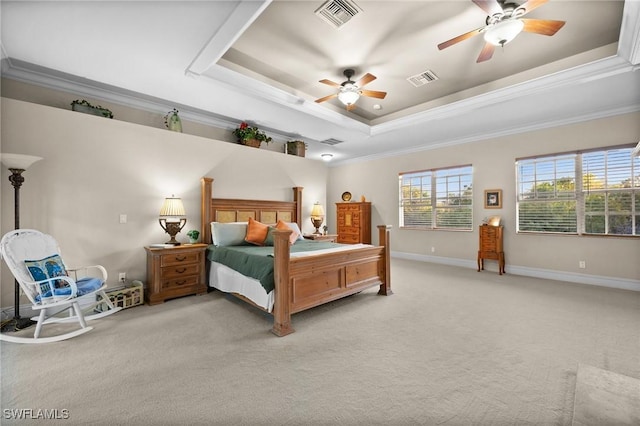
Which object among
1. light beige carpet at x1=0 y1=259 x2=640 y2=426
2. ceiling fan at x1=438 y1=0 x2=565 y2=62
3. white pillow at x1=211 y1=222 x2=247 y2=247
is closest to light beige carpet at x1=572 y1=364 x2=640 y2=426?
light beige carpet at x1=0 y1=259 x2=640 y2=426

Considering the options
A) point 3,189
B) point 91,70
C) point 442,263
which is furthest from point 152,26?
point 442,263

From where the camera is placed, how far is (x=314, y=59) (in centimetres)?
340

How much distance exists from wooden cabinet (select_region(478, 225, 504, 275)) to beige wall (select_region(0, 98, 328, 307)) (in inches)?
197

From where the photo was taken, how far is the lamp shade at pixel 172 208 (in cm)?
381

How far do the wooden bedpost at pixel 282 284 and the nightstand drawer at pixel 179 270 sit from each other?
1.78 meters

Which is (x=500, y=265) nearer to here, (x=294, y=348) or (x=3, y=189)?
(x=294, y=348)

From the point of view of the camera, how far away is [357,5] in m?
2.54

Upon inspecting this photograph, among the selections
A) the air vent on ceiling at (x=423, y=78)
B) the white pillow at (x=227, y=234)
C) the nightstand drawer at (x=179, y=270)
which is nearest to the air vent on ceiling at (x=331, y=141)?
the air vent on ceiling at (x=423, y=78)

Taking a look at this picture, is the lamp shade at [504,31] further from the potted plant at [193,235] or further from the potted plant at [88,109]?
the potted plant at [88,109]

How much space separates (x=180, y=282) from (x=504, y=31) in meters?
4.75

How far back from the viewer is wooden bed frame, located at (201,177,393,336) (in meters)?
2.65

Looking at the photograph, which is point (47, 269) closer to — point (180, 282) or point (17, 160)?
point (17, 160)

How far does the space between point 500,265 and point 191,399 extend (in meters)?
5.38

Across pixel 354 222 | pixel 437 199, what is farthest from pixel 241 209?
pixel 437 199
